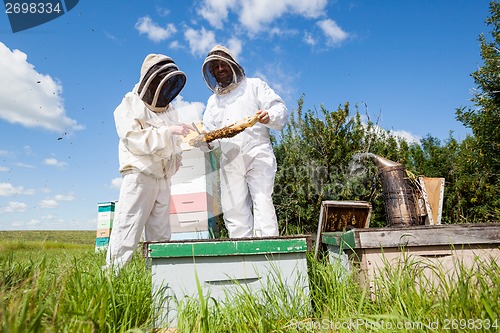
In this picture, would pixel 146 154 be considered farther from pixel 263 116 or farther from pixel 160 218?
pixel 263 116

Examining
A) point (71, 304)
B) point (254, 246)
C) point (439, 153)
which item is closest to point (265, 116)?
point (254, 246)

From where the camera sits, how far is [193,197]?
5.64m

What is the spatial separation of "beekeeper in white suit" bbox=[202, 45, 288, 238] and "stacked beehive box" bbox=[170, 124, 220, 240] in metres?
1.89

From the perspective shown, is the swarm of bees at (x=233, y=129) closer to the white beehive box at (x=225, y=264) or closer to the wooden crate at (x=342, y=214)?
the wooden crate at (x=342, y=214)

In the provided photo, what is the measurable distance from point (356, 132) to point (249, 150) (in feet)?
11.5

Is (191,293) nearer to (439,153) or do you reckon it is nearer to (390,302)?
(390,302)

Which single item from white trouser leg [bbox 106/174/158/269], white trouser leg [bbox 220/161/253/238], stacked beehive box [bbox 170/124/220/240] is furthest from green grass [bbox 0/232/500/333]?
stacked beehive box [bbox 170/124/220/240]

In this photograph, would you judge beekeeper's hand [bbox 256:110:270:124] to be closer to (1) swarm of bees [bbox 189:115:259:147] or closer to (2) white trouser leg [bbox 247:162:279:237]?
(1) swarm of bees [bbox 189:115:259:147]

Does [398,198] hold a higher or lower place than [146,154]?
lower

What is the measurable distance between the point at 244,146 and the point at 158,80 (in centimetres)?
108

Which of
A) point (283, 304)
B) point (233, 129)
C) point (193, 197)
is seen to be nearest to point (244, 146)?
point (233, 129)

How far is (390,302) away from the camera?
5.72 feet

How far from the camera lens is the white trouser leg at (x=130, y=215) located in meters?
2.96

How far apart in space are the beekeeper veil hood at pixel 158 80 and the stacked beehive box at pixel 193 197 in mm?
2156
